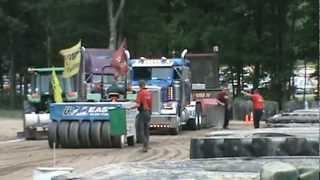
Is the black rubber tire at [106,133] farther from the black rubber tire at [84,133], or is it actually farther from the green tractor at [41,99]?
the green tractor at [41,99]

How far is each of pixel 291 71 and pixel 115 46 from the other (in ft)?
39.1

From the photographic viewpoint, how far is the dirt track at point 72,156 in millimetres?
17453

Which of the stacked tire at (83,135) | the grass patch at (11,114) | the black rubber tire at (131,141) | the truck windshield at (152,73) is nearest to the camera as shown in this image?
the stacked tire at (83,135)

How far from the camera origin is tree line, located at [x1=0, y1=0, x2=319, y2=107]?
4859 cm

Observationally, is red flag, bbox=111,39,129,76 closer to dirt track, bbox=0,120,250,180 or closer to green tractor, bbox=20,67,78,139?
green tractor, bbox=20,67,78,139

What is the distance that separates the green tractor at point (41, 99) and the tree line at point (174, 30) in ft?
63.3

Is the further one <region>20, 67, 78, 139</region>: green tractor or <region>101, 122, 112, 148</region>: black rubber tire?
<region>20, 67, 78, 139</region>: green tractor

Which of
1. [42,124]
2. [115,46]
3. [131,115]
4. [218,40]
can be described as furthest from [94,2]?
[131,115]

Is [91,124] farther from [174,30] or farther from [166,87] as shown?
[174,30]

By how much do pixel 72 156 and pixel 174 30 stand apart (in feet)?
106

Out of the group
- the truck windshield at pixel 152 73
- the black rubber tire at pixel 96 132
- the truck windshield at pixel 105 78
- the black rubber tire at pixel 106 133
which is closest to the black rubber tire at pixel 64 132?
the black rubber tire at pixel 96 132

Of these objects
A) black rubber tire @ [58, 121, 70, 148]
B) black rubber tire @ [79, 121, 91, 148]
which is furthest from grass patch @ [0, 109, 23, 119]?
black rubber tire @ [79, 121, 91, 148]

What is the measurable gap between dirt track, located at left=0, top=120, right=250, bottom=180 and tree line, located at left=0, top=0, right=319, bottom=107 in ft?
79.0

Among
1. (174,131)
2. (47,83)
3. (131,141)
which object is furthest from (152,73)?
(131,141)
